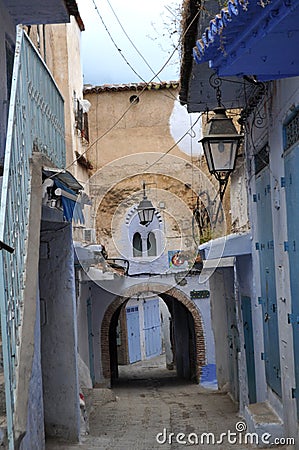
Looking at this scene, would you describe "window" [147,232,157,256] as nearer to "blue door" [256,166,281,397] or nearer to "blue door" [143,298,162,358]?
"blue door" [143,298,162,358]

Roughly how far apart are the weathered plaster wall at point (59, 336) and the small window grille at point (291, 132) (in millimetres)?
3352

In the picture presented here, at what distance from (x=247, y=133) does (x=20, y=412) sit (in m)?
7.17

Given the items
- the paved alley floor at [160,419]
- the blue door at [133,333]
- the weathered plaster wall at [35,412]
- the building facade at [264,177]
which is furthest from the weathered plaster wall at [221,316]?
the blue door at [133,333]

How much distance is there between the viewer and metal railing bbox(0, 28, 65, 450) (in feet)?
13.9

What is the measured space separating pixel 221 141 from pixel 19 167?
294cm

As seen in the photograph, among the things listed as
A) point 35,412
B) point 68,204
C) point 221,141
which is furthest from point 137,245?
point 35,412

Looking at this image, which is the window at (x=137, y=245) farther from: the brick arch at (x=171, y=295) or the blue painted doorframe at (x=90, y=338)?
the blue painted doorframe at (x=90, y=338)

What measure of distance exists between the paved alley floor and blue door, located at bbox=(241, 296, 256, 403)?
538mm

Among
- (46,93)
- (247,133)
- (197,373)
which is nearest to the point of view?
(46,93)

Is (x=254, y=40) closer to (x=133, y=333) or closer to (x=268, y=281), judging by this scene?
(x=268, y=281)

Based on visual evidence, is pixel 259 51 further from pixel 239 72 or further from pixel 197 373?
pixel 197 373

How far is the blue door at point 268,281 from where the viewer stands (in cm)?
859

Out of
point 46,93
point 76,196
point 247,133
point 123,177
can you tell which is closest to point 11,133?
point 46,93

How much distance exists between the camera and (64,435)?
902 centimetres
